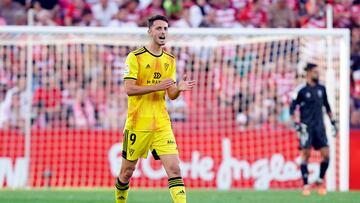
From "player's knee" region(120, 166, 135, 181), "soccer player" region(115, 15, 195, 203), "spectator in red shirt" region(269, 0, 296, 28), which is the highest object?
"spectator in red shirt" region(269, 0, 296, 28)

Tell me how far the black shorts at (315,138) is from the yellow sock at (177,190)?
7.22 meters

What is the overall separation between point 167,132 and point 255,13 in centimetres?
1296

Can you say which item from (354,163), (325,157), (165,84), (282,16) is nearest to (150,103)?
(165,84)

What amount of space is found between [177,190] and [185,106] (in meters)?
10.4

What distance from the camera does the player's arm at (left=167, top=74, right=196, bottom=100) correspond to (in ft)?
36.9

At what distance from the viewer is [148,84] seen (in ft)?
39.0

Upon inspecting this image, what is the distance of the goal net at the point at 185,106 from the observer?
68.3 feet

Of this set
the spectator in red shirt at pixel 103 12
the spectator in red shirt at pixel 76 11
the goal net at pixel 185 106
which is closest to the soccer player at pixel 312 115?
the goal net at pixel 185 106

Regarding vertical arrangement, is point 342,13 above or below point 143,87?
above

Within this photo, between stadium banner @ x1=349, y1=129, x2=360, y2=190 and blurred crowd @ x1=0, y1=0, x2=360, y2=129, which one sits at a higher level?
blurred crowd @ x1=0, y1=0, x2=360, y2=129

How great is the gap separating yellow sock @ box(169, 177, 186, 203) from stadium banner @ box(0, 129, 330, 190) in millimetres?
9416

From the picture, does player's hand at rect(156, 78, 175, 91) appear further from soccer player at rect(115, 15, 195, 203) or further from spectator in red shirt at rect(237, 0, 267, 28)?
spectator in red shirt at rect(237, 0, 267, 28)

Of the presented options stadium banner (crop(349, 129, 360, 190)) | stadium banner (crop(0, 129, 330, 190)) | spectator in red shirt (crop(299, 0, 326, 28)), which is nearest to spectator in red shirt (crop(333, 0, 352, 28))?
spectator in red shirt (crop(299, 0, 326, 28))

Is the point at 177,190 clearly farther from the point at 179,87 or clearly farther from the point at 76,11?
the point at 76,11
